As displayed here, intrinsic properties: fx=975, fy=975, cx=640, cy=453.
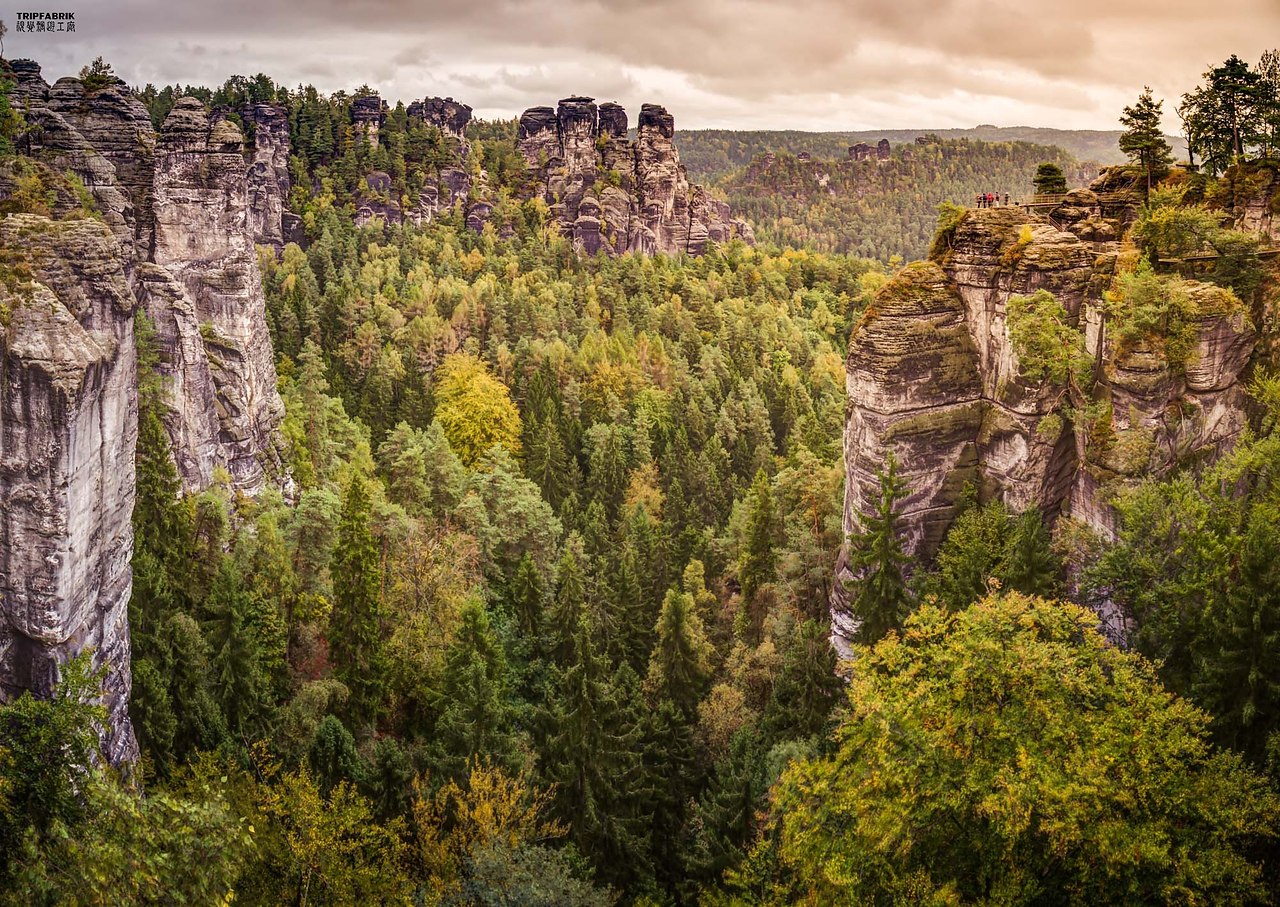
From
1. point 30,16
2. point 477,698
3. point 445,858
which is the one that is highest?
point 30,16

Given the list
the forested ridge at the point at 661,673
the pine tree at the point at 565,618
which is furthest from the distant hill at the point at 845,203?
the pine tree at the point at 565,618

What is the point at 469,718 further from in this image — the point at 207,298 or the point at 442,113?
the point at 442,113

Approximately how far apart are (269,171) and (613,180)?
117ft

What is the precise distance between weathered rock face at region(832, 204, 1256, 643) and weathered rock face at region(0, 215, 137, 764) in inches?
908

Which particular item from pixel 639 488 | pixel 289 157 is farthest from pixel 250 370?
pixel 289 157

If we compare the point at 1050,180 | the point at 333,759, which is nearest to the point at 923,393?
the point at 1050,180

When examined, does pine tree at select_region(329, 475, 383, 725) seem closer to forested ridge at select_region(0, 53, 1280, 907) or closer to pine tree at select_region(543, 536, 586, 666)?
forested ridge at select_region(0, 53, 1280, 907)

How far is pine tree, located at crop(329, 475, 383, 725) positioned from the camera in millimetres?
35094

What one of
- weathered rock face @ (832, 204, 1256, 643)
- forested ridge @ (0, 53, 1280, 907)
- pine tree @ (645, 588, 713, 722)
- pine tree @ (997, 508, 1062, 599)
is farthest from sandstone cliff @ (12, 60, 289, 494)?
pine tree @ (997, 508, 1062, 599)

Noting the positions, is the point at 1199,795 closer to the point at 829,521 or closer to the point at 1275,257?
the point at 1275,257

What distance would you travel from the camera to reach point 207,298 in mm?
45625

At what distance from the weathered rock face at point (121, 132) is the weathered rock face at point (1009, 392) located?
3180 centimetres

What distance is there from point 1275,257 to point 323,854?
3065 centimetres

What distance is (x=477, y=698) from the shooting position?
3102 cm
